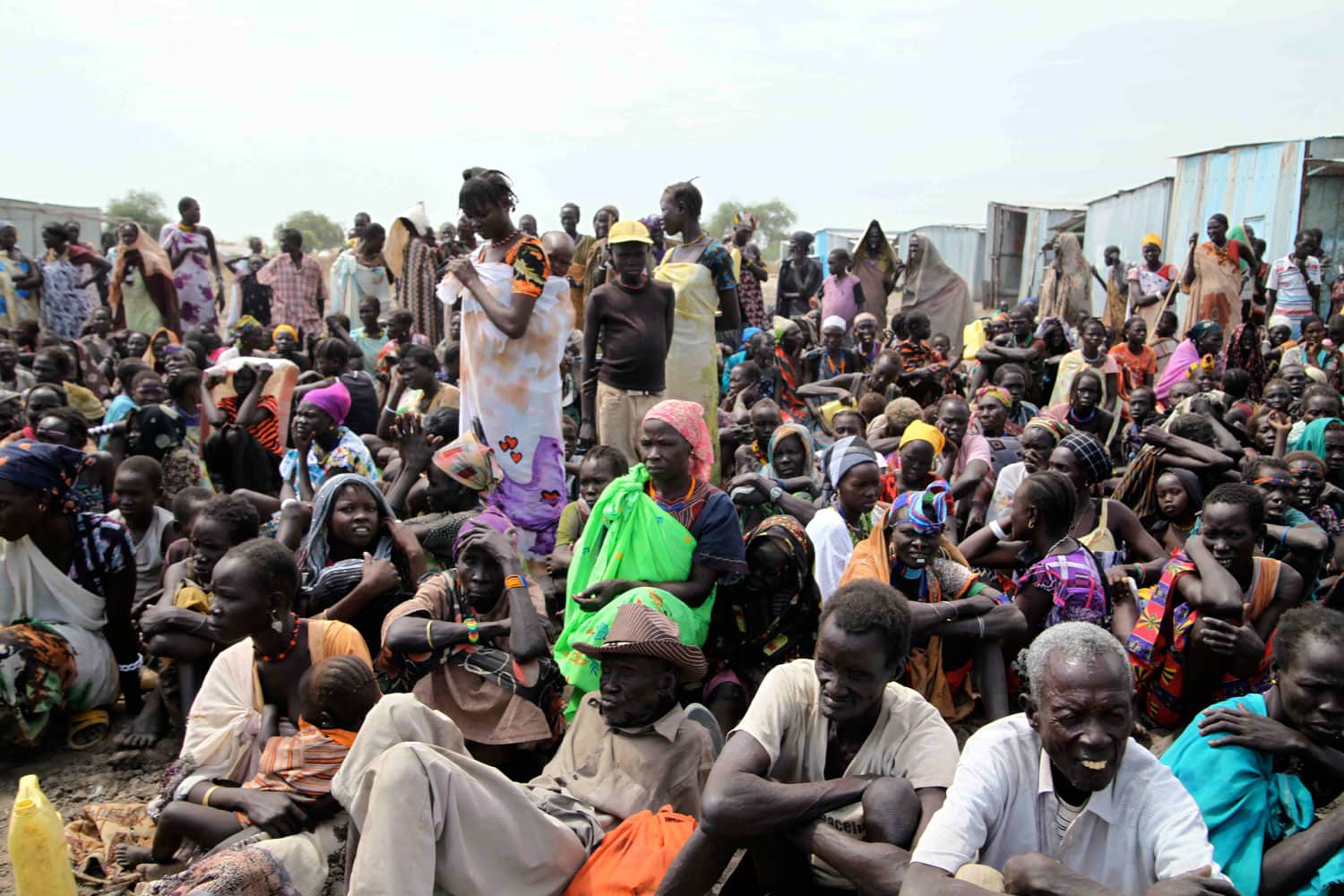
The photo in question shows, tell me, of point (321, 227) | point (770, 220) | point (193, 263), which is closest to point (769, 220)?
point (770, 220)

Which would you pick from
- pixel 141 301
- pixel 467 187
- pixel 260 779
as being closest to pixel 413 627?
pixel 260 779

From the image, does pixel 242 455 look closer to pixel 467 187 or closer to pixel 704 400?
pixel 467 187

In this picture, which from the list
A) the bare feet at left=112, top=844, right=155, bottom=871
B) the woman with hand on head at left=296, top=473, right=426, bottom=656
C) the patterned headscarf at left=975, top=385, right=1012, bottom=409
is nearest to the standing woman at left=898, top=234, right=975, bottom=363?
the patterned headscarf at left=975, top=385, right=1012, bottom=409

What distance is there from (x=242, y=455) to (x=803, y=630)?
13.8 feet

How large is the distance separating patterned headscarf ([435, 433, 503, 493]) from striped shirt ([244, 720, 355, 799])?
6.51 feet

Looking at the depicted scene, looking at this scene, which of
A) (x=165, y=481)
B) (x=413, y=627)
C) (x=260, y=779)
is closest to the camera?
→ (x=260, y=779)

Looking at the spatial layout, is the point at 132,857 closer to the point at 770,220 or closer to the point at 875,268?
the point at 875,268

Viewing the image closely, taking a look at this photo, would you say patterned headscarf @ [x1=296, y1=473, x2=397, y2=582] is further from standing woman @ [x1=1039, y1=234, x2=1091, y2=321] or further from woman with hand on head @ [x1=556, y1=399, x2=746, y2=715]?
standing woman @ [x1=1039, y1=234, x2=1091, y2=321]

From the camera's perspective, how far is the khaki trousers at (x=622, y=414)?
259 inches

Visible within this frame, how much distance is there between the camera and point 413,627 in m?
A: 3.93

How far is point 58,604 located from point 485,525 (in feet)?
7.20

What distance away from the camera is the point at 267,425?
725 centimetres

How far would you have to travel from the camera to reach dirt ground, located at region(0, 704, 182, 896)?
4.25 meters

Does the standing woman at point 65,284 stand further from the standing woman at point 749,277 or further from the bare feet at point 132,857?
the bare feet at point 132,857
